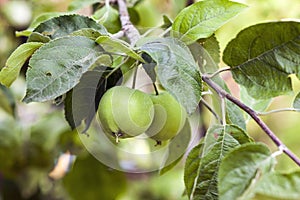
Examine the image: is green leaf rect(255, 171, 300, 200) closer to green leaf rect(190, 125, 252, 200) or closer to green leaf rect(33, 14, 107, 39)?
green leaf rect(190, 125, 252, 200)

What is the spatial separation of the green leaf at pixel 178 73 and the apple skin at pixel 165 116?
6cm

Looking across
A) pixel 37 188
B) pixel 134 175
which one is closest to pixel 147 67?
pixel 37 188

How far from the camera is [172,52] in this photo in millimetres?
441

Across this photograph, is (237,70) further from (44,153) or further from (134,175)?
(134,175)

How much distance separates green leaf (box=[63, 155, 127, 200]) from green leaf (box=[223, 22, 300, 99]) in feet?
1.45

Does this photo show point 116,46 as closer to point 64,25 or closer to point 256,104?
point 64,25

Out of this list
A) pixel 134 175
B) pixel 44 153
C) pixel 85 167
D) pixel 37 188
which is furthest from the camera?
pixel 134 175

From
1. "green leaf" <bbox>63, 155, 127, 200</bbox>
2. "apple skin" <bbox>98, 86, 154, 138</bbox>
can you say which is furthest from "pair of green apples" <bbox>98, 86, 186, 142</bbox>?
"green leaf" <bbox>63, 155, 127, 200</bbox>

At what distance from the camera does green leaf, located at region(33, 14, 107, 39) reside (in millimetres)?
521

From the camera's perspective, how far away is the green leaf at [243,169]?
37 centimetres

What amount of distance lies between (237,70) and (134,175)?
3.91 ft

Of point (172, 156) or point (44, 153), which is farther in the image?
point (44, 153)

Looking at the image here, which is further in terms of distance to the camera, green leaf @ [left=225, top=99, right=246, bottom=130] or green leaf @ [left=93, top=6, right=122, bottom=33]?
green leaf @ [left=93, top=6, right=122, bottom=33]

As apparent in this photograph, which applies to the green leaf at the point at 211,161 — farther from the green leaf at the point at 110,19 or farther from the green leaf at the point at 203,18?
the green leaf at the point at 110,19
